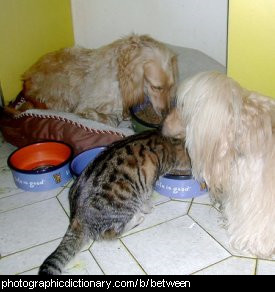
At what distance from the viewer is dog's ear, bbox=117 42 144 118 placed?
331 centimetres

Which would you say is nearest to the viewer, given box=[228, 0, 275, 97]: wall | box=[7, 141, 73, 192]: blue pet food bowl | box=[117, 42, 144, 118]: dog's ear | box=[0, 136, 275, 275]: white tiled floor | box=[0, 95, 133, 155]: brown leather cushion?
box=[0, 136, 275, 275]: white tiled floor

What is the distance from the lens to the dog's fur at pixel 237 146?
1.74 metres

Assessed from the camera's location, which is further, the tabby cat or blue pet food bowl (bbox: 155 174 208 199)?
blue pet food bowl (bbox: 155 174 208 199)

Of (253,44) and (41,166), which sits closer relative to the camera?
(253,44)

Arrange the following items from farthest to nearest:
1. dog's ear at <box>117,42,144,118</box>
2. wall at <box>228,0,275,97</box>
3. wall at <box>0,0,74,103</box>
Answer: wall at <box>0,0,74,103</box> < dog's ear at <box>117,42,144,118</box> < wall at <box>228,0,275,97</box>

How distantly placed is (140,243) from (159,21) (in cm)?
276

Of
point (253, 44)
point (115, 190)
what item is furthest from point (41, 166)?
point (253, 44)

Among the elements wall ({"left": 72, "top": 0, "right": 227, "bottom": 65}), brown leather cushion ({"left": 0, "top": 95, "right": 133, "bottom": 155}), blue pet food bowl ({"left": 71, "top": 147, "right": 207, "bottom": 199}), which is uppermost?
wall ({"left": 72, "top": 0, "right": 227, "bottom": 65})

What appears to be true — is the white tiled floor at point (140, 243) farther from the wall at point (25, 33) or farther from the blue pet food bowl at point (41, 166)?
the wall at point (25, 33)

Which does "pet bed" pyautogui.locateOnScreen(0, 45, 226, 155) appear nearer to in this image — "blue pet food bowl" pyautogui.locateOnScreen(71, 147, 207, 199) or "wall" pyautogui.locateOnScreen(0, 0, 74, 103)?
"blue pet food bowl" pyautogui.locateOnScreen(71, 147, 207, 199)

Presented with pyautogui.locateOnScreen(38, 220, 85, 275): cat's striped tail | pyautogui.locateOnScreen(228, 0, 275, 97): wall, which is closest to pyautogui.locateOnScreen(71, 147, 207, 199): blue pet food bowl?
pyautogui.locateOnScreen(38, 220, 85, 275): cat's striped tail

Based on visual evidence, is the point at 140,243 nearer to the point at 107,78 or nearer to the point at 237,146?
the point at 237,146

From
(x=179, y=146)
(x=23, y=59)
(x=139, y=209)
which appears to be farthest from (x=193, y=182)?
(x=23, y=59)

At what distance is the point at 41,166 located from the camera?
2945 millimetres
